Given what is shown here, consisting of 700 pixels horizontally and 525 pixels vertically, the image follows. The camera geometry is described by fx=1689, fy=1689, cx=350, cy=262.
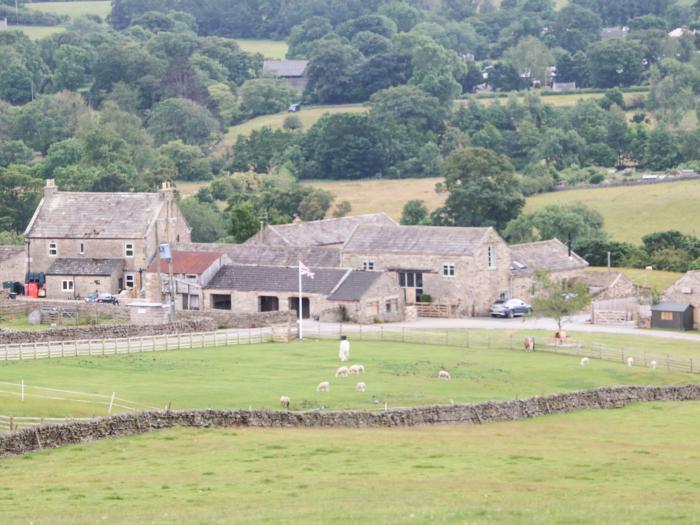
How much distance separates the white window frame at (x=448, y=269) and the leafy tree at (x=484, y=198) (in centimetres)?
3344

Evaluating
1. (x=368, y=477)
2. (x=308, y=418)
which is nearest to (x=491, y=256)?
(x=308, y=418)

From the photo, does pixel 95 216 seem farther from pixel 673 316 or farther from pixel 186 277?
pixel 673 316

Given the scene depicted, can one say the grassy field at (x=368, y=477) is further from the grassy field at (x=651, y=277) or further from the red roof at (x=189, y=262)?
the grassy field at (x=651, y=277)

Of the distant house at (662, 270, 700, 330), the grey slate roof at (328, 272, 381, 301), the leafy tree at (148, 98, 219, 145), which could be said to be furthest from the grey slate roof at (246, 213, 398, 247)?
the leafy tree at (148, 98, 219, 145)

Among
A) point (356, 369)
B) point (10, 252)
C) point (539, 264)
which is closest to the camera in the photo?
point (356, 369)

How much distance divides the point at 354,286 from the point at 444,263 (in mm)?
6441

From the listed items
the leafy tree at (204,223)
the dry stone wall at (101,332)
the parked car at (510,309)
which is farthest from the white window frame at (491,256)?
the leafy tree at (204,223)

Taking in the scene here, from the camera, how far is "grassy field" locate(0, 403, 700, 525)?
36125mm

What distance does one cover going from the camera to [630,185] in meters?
149

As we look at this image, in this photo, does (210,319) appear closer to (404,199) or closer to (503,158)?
(503,158)

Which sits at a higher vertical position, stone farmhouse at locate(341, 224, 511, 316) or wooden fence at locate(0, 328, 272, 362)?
stone farmhouse at locate(341, 224, 511, 316)

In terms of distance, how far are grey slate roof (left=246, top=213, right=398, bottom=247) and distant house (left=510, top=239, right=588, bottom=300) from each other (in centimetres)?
784

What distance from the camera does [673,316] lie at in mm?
85875

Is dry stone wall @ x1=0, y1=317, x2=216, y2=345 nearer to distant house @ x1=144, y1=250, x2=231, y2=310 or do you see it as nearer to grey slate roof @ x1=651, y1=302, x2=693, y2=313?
distant house @ x1=144, y1=250, x2=231, y2=310
